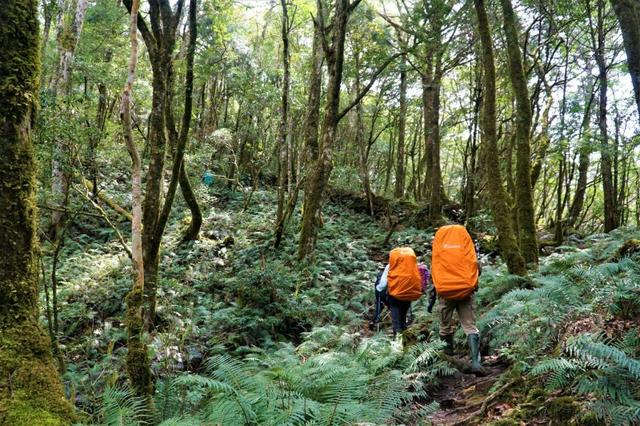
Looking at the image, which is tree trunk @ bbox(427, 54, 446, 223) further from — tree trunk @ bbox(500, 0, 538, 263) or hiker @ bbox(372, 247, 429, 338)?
hiker @ bbox(372, 247, 429, 338)

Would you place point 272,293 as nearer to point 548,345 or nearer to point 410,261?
point 410,261

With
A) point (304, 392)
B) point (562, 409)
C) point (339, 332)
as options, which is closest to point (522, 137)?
point (339, 332)

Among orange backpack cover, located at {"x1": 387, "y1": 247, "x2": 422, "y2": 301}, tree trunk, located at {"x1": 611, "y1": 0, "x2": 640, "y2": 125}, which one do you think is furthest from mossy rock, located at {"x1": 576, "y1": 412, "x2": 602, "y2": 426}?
tree trunk, located at {"x1": 611, "y1": 0, "x2": 640, "y2": 125}

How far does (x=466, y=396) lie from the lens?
5426 mm

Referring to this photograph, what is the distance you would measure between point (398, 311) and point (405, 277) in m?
0.70

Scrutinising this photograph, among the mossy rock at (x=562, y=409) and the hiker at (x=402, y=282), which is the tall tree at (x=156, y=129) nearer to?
the hiker at (x=402, y=282)

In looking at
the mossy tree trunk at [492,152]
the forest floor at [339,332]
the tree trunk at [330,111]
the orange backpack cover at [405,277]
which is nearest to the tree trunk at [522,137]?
the mossy tree trunk at [492,152]

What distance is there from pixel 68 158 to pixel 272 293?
5.24m

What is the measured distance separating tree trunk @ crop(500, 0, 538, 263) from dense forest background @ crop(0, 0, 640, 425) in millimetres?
46

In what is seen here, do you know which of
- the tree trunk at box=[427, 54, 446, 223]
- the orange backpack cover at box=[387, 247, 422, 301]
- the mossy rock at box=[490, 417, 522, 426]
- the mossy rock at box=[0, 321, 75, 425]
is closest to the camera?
the mossy rock at box=[0, 321, 75, 425]

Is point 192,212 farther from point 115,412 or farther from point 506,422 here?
point 506,422

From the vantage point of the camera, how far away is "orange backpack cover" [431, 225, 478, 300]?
249 inches

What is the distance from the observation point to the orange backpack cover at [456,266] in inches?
249

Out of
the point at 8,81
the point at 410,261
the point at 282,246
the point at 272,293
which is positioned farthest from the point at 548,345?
the point at 282,246
